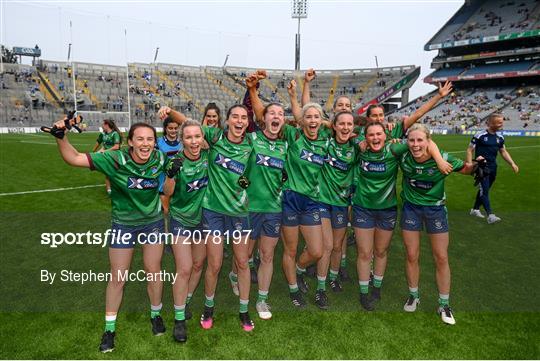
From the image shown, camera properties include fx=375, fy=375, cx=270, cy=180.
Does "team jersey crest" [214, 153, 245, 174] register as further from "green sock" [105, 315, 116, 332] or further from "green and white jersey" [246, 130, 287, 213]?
"green sock" [105, 315, 116, 332]

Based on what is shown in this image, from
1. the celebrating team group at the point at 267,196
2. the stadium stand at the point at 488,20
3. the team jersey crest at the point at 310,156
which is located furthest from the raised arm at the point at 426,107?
the stadium stand at the point at 488,20

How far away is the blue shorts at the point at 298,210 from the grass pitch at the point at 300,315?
3.44ft

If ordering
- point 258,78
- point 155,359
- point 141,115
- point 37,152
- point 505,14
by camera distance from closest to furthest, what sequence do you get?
point 155,359 < point 258,78 < point 37,152 < point 141,115 < point 505,14

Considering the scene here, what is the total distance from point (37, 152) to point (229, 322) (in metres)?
18.9

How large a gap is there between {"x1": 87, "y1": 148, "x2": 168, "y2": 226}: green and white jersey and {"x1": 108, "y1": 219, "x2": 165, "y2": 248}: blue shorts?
0.05 m

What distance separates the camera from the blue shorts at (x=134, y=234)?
3.59m

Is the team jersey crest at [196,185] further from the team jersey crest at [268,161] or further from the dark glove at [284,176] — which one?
the dark glove at [284,176]

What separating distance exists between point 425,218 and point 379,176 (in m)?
0.69

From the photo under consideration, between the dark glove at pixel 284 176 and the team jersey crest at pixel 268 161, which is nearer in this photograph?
the team jersey crest at pixel 268 161

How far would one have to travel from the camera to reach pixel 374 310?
4457mm

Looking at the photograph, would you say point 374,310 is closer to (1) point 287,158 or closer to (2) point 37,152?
(1) point 287,158

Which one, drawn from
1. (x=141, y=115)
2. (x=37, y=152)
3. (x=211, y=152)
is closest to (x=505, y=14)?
(x=141, y=115)

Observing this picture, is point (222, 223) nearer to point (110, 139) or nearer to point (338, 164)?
point (338, 164)

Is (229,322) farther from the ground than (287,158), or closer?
closer
